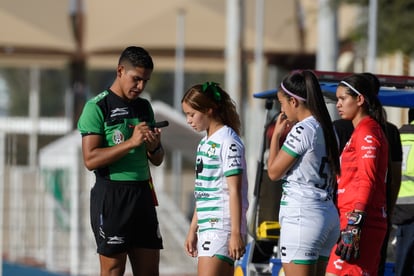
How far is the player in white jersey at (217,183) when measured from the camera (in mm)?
8367

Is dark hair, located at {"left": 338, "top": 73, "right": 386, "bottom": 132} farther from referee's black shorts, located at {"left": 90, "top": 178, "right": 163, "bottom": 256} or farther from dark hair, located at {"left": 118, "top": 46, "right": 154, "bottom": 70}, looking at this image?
referee's black shorts, located at {"left": 90, "top": 178, "right": 163, "bottom": 256}

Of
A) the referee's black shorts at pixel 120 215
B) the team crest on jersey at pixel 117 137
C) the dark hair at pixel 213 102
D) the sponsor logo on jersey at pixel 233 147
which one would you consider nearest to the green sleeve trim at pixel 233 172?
the sponsor logo on jersey at pixel 233 147

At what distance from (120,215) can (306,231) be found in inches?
51.7

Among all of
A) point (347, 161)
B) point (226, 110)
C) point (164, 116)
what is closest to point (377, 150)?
point (347, 161)

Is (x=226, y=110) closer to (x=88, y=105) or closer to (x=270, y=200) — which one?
(x=88, y=105)

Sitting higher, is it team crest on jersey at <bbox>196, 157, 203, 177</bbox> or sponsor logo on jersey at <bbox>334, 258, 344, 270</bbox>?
team crest on jersey at <bbox>196, 157, 203, 177</bbox>

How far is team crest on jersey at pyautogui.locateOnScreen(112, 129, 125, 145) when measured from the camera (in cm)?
882

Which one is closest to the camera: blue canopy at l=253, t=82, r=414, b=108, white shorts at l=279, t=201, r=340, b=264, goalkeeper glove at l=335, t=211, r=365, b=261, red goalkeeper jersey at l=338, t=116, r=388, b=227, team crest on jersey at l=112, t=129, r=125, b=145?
white shorts at l=279, t=201, r=340, b=264

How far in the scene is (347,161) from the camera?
350 inches

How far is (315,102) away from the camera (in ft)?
27.8

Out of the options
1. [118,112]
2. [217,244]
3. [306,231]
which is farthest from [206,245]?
[118,112]

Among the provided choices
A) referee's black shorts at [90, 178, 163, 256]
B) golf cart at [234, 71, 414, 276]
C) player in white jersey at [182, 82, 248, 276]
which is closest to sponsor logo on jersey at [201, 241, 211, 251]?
player in white jersey at [182, 82, 248, 276]

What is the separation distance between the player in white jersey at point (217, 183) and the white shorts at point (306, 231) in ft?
0.96

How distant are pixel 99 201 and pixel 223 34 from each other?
106 ft
